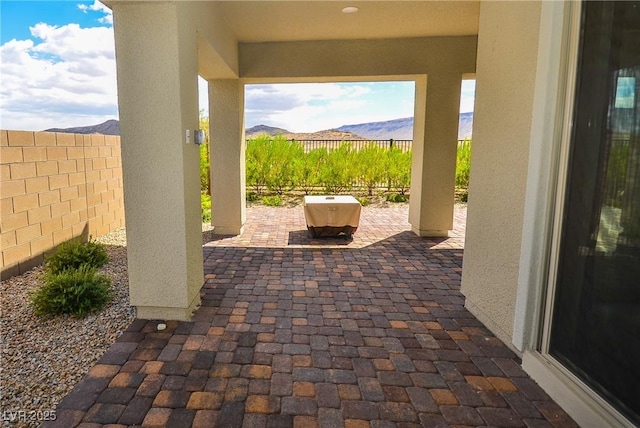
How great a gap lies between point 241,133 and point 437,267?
12.9 feet

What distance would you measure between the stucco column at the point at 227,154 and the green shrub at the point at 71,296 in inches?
122

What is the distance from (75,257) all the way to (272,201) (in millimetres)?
5912

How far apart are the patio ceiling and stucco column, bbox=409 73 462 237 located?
84cm

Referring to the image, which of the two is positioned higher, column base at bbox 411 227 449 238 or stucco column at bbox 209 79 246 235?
stucco column at bbox 209 79 246 235

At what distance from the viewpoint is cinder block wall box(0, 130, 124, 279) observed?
387cm

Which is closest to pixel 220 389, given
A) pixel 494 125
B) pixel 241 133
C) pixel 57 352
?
pixel 57 352

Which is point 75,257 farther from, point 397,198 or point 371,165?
point 397,198

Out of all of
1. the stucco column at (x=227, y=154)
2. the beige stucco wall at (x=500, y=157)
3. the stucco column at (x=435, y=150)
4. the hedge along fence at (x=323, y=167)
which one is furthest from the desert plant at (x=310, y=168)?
the beige stucco wall at (x=500, y=157)

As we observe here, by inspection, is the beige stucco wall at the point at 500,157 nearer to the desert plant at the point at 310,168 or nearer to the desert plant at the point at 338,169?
the desert plant at the point at 338,169

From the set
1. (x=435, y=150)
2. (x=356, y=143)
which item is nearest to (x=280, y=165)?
(x=356, y=143)

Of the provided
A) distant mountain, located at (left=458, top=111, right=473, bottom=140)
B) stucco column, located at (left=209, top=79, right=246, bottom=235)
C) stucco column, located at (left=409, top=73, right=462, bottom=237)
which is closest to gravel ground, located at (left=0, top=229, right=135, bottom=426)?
stucco column, located at (left=209, top=79, right=246, bottom=235)

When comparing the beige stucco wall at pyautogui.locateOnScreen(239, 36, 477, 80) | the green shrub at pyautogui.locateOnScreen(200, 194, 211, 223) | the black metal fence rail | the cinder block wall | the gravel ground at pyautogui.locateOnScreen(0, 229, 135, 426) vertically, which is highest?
the beige stucco wall at pyautogui.locateOnScreen(239, 36, 477, 80)

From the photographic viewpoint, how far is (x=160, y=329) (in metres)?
2.97

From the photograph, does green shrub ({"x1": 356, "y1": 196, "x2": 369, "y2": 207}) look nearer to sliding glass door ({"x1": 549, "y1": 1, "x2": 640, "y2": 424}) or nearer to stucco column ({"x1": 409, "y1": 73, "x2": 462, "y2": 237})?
stucco column ({"x1": 409, "y1": 73, "x2": 462, "y2": 237})
